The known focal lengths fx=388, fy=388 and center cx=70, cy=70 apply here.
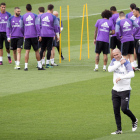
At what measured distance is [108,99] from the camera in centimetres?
987

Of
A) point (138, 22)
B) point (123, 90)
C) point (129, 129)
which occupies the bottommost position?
point (129, 129)

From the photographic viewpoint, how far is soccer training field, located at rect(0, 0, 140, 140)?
7.20 metres

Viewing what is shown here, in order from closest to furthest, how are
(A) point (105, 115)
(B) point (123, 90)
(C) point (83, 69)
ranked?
(B) point (123, 90) → (A) point (105, 115) → (C) point (83, 69)

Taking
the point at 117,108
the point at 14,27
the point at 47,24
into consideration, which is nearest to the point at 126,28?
the point at 47,24

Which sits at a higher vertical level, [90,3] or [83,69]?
[90,3]

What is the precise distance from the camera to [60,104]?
9344 millimetres

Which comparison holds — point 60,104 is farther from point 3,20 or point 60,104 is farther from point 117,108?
point 3,20

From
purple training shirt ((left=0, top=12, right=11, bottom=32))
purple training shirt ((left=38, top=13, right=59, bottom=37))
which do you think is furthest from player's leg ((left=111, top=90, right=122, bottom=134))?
purple training shirt ((left=0, top=12, right=11, bottom=32))

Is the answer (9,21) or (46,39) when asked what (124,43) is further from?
(9,21)

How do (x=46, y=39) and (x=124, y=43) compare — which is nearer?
(x=124, y=43)

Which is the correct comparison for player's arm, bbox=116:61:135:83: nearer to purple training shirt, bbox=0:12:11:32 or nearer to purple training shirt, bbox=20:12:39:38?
purple training shirt, bbox=20:12:39:38

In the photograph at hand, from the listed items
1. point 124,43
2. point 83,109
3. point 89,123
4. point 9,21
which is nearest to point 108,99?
point 83,109

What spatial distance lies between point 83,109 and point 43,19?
266 inches

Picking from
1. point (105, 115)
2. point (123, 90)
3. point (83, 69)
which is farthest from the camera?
point (83, 69)
